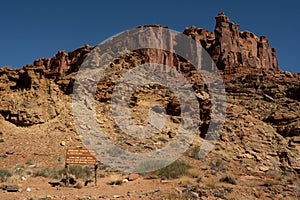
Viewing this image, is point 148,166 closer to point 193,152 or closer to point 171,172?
point 171,172

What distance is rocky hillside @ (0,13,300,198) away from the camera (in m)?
18.8

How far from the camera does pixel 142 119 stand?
79.5 ft

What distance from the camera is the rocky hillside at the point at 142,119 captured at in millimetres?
18797

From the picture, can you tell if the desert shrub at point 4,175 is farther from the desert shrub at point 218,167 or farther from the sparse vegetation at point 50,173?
the desert shrub at point 218,167

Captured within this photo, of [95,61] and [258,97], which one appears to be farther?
[258,97]

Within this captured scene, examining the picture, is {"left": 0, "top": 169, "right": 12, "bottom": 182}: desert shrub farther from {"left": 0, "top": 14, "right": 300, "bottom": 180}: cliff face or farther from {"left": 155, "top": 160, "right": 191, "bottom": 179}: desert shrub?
{"left": 155, "top": 160, "right": 191, "bottom": 179}: desert shrub

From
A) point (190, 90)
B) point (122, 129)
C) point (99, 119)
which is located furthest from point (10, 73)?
point (190, 90)

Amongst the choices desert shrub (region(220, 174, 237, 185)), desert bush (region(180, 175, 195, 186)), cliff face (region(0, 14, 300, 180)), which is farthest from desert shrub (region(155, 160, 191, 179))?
cliff face (region(0, 14, 300, 180))

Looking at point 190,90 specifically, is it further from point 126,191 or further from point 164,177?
point 126,191

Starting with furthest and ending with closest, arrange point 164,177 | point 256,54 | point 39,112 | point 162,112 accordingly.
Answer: point 256,54 < point 162,112 < point 39,112 < point 164,177

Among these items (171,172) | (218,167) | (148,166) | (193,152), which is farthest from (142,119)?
(171,172)

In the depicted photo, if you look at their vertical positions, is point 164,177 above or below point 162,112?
below

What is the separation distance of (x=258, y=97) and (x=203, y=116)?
318 inches

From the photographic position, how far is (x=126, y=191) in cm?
1105
